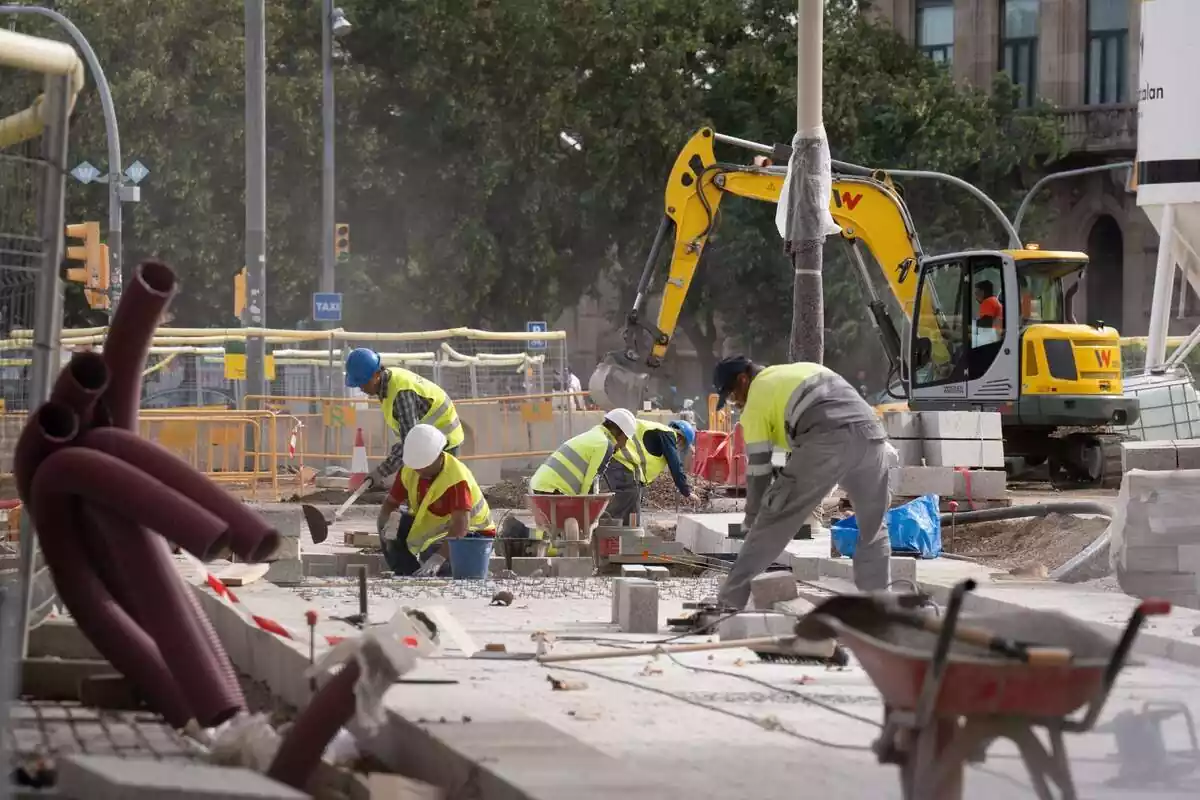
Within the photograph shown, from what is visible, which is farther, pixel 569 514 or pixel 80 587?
pixel 569 514

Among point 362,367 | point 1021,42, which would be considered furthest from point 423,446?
point 1021,42

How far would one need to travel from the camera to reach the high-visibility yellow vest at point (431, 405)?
1511cm

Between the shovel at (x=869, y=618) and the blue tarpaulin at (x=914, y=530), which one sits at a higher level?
the shovel at (x=869, y=618)

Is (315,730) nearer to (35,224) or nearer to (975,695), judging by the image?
(975,695)

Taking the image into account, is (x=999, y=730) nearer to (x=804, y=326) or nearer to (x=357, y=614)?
(x=357, y=614)

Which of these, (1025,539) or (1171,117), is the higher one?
(1171,117)

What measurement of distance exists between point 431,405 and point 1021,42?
1697 inches

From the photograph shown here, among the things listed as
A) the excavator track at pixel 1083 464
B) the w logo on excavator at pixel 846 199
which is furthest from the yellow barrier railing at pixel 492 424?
the excavator track at pixel 1083 464

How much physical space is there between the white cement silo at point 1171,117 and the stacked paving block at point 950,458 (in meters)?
6.86

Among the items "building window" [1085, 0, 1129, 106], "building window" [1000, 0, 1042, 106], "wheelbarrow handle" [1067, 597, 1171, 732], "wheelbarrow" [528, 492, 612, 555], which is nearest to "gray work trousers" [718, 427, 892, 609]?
"wheelbarrow" [528, 492, 612, 555]

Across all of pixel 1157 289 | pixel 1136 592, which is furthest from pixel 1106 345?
pixel 1136 592

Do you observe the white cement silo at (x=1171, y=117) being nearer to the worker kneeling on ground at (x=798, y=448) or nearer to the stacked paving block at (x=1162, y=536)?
the stacked paving block at (x=1162, y=536)

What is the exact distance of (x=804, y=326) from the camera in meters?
16.2

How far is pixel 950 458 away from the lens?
792 inches
